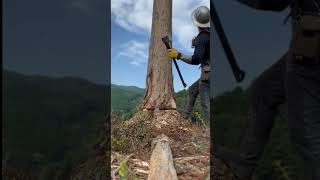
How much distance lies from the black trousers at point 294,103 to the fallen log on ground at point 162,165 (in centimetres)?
240

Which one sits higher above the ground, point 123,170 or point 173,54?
point 173,54

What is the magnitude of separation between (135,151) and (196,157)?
0.98m

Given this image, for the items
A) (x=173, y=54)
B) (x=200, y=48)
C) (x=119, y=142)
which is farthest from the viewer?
(x=119, y=142)

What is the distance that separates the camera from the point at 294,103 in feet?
9.74

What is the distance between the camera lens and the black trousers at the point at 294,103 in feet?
9.53

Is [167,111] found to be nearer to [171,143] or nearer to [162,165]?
[171,143]

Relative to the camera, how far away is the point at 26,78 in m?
3.27

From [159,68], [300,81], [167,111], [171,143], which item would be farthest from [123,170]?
[159,68]

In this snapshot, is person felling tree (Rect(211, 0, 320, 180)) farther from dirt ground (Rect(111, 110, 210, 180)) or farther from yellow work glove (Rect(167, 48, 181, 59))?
yellow work glove (Rect(167, 48, 181, 59))

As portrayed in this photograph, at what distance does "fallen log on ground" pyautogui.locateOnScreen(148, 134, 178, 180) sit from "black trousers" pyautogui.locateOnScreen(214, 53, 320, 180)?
94.5 inches

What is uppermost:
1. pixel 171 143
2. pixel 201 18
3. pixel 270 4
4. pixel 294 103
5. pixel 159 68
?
pixel 201 18

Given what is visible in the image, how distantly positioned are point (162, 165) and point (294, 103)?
3177 mm

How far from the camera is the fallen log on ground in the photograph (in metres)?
5.66

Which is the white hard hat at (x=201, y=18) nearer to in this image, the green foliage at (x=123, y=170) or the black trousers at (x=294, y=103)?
the green foliage at (x=123, y=170)
